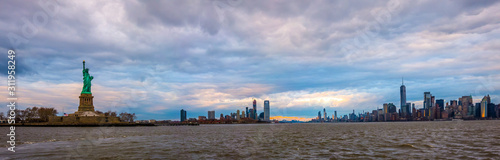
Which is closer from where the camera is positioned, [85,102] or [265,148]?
[265,148]

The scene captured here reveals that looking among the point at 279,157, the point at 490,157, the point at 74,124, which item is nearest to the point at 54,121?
the point at 74,124

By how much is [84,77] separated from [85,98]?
12.7 metres

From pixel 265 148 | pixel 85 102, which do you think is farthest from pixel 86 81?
pixel 265 148

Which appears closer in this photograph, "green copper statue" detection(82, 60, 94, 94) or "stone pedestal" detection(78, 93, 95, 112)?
"stone pedestal" detection(78, 93, 95, 112)

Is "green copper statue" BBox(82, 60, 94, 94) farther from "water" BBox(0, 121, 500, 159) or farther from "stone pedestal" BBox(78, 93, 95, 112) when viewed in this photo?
"water" BBox(0, 121, 500, 159)

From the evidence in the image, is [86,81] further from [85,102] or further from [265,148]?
[265,148]

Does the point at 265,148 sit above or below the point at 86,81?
below

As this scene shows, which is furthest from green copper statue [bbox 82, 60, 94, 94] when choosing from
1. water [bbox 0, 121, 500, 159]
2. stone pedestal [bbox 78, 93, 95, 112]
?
water [bbox 0, 121, 500, 159]

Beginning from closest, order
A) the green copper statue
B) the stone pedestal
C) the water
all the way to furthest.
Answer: the water → the stone pedestal → the green copper statue

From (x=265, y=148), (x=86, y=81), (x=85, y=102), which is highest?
(x=86, y=81)

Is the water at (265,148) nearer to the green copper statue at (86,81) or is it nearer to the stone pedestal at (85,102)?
the stone pedestal at (85,102)

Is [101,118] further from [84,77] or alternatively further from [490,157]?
[490,157]

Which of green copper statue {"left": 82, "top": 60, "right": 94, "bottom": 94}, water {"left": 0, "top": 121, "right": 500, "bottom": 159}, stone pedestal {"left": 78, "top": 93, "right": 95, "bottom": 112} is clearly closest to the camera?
water {"left": 0, "top": 121, "right": 500, "bottom": 159}

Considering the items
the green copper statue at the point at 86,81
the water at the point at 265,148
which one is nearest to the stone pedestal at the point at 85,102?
the green copper statue at the point at 86,81
